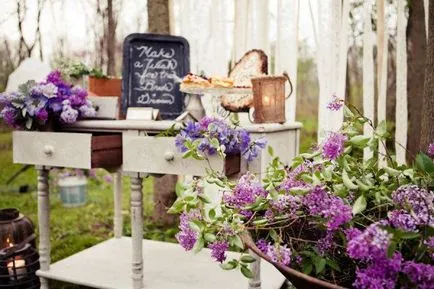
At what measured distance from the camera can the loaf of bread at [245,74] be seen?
7.55 ft

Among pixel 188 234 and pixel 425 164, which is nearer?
pixel 425 164

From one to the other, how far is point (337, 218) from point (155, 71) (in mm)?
1616

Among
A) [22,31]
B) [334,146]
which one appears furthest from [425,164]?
[22,31]

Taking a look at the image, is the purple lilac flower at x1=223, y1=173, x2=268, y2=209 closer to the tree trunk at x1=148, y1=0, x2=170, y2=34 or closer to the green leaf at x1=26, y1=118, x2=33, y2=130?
the green leaf at x1=26, y1=118, x2=33, y2=130

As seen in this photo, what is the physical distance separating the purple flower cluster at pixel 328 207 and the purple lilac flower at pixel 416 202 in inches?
4.1

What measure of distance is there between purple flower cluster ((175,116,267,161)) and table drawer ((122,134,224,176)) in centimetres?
16

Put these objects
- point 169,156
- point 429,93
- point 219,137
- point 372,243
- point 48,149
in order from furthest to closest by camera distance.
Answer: point 48,149
point 429,93
point 169,156
point 219,137
point 372,243

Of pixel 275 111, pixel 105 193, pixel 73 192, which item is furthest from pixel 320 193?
pixel 105 193

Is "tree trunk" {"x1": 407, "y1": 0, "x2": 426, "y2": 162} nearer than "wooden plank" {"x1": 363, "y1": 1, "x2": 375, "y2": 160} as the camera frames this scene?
No

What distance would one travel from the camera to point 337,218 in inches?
37.4

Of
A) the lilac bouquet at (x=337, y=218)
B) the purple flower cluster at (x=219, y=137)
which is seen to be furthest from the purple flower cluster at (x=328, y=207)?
the purple flower cluster at (x=219, y=137)

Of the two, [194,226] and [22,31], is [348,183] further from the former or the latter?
→ [22,31]

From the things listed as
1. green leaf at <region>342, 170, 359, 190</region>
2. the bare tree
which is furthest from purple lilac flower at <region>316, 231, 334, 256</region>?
the bare tree

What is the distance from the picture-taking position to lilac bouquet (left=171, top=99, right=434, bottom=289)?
862 millimetres
